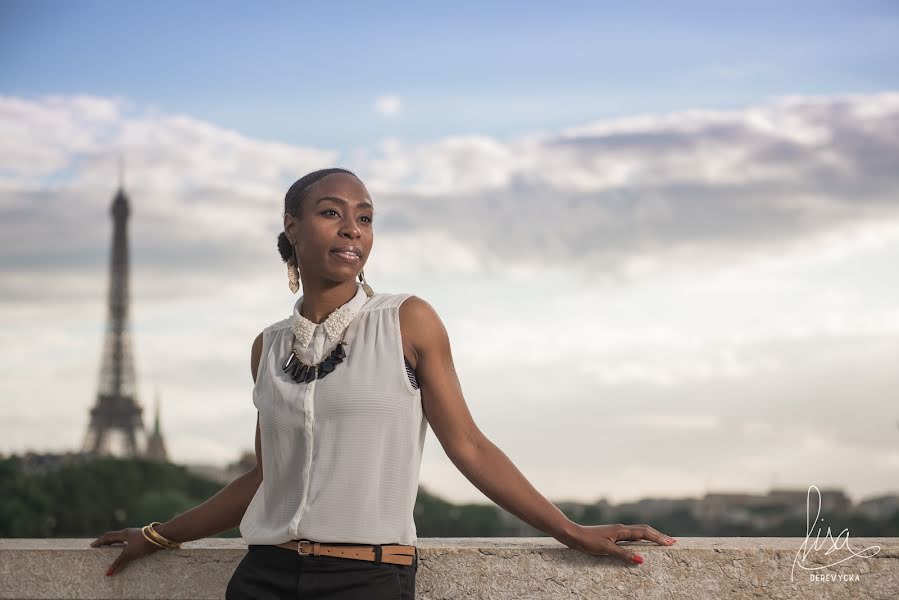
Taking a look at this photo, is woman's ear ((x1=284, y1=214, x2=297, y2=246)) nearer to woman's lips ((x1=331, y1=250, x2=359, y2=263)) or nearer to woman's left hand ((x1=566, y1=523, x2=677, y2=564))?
woman's lips ((x1=331, y1=250, x2=359, y2=263))

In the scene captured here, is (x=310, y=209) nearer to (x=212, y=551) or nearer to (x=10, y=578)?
(x=212, y=551)

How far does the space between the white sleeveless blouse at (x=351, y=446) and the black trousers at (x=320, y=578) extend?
0.06 m

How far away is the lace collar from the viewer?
354 centimetres

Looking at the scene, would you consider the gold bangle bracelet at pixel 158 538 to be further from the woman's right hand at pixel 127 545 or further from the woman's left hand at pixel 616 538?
the woman's left hand at pixel 616 538

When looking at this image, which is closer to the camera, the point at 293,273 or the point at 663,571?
the point at 293,273

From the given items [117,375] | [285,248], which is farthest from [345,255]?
[117,375]

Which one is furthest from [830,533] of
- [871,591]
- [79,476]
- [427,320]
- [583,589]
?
[79,476]

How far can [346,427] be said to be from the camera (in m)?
3.36

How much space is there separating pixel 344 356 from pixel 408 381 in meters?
0.20

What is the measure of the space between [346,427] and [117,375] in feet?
171

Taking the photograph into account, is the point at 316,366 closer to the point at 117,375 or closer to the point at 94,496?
the point at 94,496

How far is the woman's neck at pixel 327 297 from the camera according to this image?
3.63 meters

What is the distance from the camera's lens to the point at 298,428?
343cm

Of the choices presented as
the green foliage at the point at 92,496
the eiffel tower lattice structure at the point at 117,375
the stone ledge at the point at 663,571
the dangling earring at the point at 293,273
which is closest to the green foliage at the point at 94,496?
the green foliage at the point at 92,496
